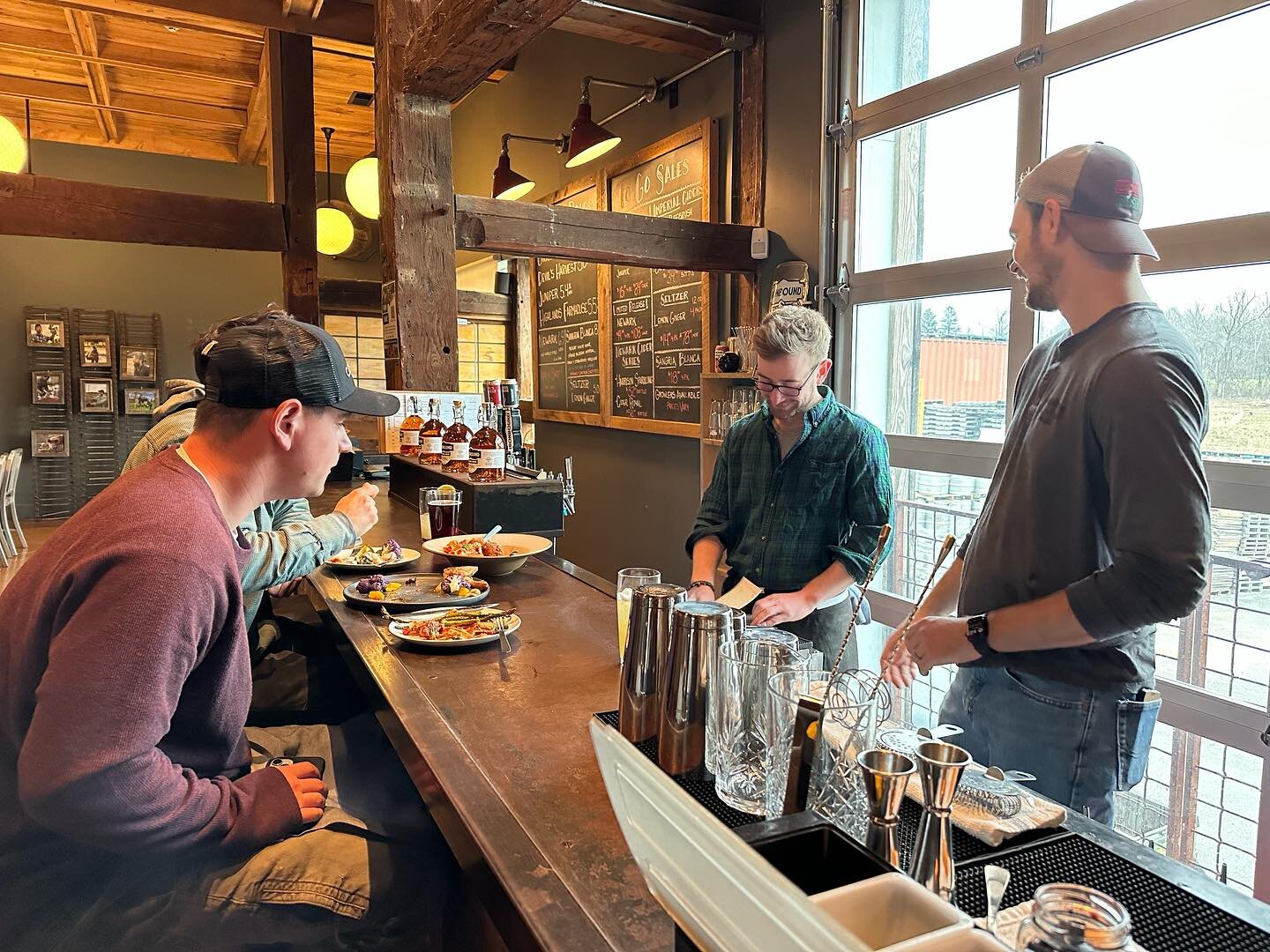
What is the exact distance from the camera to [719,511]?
8.19ft

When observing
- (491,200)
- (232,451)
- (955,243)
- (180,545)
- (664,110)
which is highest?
(664,110)

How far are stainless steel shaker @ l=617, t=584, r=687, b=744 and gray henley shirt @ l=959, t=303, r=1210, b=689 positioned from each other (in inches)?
30.5

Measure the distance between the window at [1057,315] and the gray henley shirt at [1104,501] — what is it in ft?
3.11

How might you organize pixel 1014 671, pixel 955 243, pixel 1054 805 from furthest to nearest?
pixel 955 243 → pixel 1014 671 → pixel 1054 805

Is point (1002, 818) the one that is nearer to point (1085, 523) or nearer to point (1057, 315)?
point (1085, 523)

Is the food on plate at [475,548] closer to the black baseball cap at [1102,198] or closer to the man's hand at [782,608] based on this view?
the man's hand at [782,608]

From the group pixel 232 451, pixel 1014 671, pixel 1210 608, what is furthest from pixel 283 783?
pixel 1210 608

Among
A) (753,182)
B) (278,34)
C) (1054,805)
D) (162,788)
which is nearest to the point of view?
(1054,805)

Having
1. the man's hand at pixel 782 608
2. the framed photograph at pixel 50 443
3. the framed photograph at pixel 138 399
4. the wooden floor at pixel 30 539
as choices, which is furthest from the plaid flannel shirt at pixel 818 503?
the framed photograph at pixel 50 443

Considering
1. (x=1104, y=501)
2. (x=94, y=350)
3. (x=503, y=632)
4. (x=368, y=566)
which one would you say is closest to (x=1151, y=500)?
(x=1104, y=501)

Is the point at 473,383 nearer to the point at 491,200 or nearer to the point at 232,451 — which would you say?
the point at 491,200

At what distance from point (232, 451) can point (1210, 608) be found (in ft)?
8.31

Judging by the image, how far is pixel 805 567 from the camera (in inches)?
89.5

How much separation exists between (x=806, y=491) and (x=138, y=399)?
27.8 feet
